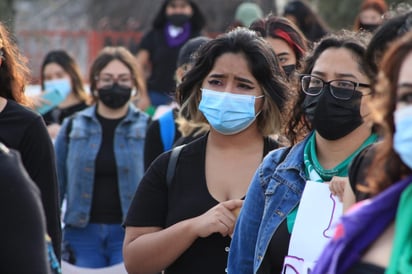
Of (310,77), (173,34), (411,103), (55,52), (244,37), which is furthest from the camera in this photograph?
(173,34)

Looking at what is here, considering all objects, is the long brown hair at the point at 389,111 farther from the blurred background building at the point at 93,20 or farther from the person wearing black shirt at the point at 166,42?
the blurred background building at the point at 93,20

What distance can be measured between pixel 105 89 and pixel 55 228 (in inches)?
155

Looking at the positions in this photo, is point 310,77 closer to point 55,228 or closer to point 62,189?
point 55,228

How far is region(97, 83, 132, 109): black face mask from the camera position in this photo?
8.85 m

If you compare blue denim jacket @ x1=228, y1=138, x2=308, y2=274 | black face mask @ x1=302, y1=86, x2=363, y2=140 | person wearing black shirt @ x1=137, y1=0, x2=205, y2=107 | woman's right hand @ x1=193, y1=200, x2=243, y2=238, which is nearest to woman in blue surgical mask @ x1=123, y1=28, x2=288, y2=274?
woman's right hand @ x1=193, y1=200, x2=243, y2=238

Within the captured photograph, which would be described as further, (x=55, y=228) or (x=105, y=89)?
(x=105, y=89)

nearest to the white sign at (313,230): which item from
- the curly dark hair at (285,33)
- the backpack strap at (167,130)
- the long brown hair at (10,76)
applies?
the long brown hair at (10,76)

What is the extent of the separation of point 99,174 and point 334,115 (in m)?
4.04

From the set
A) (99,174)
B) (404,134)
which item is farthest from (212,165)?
(99,174)

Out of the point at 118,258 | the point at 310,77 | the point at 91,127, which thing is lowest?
the point at 118,258

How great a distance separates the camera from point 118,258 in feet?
26.5

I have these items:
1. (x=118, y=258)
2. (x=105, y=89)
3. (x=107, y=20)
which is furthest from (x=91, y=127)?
(x=107, y=20)

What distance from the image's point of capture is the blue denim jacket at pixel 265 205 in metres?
4.48

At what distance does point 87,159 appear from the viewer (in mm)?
8398
